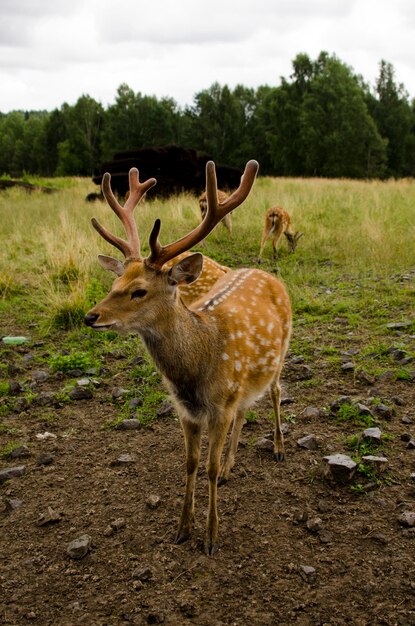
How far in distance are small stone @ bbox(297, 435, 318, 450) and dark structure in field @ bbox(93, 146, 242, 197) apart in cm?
1461

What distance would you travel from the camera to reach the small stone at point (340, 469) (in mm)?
3482

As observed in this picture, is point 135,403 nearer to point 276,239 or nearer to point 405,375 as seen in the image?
point 405,375

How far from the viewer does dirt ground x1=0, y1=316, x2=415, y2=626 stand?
2.65 m

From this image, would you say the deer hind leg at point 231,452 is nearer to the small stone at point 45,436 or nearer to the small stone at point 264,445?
the small stone at point 264,445

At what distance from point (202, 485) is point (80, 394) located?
1690 millimetres

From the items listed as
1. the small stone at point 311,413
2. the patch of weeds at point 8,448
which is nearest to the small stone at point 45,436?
the patch of weeds at point 8,448

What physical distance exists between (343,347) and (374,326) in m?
0.69

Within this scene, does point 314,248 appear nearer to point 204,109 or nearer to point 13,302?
point 13,302

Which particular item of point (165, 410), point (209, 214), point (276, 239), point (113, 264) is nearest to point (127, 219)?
point (113, 264)

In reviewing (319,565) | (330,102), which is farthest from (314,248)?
(330,102)

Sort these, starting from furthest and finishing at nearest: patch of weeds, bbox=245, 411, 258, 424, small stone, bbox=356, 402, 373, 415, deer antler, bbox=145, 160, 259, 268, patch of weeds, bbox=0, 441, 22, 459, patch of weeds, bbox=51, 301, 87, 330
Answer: patch of weeds, bbox=51, 301, 87, 330, patch of weeds, bbox=245, 411, 258, 424, small stone, bbox=356, 402, 373, 415, patch of weeds, bbox=0, 441, 22, 459, deer antler, bbox=145, 160, 259, 268

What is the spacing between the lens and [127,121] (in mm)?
56281

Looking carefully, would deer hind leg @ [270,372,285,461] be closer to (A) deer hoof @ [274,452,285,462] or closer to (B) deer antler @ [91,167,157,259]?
(A) deer hoof @ [274,452,285,462]

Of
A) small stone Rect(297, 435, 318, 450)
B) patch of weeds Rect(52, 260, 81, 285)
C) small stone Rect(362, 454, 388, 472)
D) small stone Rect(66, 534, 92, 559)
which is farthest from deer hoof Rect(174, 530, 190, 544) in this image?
patch of weeds Rect(52, 260, 81, 285)
